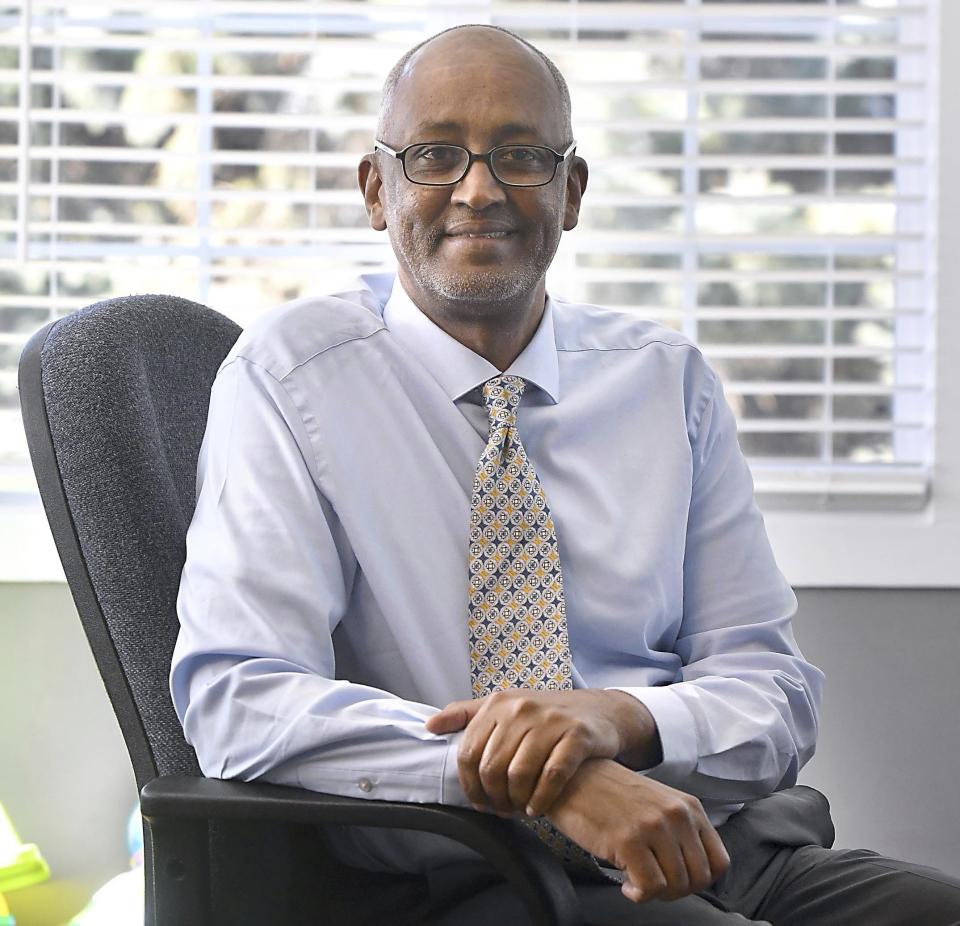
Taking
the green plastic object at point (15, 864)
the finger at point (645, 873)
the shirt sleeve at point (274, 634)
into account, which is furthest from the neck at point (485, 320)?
the green plastic object at point (15, 864)

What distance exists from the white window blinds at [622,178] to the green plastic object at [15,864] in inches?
23.3

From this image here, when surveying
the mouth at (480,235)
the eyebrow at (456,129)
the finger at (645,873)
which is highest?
the eyebrow at (456,129)

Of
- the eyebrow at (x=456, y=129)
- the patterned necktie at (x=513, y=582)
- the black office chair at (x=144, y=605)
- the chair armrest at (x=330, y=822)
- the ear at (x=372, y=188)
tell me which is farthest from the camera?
the ear at (x=372, y=188)

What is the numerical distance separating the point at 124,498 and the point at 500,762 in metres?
0.46

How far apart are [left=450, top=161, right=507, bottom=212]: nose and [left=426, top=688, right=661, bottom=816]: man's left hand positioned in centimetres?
59

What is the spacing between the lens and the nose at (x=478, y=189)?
55.3 inches

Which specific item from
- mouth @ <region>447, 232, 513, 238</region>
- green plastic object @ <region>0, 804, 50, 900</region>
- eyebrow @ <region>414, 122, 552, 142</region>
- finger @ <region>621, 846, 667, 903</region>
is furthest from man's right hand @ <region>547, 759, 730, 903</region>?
green plastic object @ <region>0, 804, 50, 900</region>

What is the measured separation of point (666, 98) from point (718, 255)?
30 centimetres

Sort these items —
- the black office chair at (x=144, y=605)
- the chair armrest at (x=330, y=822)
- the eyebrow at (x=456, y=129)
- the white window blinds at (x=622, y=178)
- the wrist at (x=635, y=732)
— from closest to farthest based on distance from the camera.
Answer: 1. the chair armrest at (x=330, y=822)
2. the black office chair at (x=144, y=605)
3. the wrist at (x=635, y=732)
4. the eyebrow at (x=456, y=129)
5. the white window blinds at (x=622, y=178)

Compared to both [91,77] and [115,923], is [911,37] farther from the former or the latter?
[115,923]

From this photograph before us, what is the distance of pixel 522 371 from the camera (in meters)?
1.47

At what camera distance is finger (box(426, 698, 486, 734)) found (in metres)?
1.12

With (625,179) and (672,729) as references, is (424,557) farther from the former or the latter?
(625,179)

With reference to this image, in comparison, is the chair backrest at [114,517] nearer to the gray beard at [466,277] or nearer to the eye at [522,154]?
the gray beard at [466,277]
